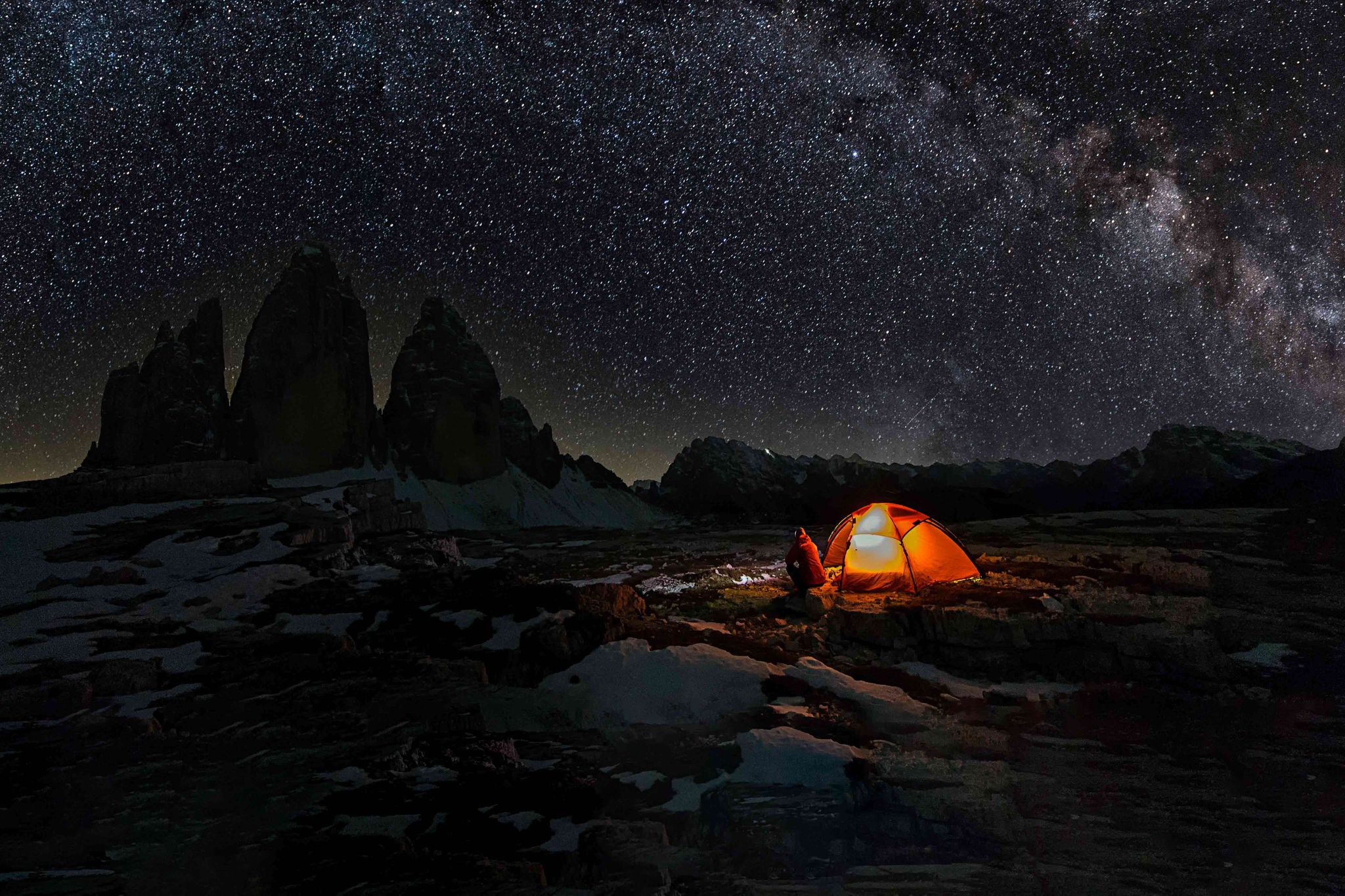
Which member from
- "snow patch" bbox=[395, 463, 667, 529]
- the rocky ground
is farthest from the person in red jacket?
"snow patch" bbox=[395, 463, 667, 529]

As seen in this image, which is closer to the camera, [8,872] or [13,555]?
[8,872]

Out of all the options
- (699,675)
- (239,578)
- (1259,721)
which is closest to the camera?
(1259,721)

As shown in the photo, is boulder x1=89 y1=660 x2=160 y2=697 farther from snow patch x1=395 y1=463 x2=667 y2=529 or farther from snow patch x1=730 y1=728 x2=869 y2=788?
snow patch x1=395 y1=463 x2=667 y2=529

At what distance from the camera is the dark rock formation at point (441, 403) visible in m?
130

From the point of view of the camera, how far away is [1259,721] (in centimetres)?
866

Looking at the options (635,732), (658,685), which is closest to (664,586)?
(658,685)

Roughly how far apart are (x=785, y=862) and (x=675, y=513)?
189m

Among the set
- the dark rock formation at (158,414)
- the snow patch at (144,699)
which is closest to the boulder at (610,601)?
the snow patch at (144,699)

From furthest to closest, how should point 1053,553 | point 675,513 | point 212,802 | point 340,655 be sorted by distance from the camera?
1. point 675,513
2. point 1053,553
3. point 340,655
4. point 212,802

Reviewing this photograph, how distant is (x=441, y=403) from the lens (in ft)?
435

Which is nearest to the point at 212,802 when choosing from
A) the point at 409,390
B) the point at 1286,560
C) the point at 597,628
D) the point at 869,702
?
the point at 597,628

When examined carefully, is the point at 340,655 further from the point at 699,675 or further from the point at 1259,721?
the point at 1259,721

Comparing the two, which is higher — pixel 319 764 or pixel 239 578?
pixel 239 578

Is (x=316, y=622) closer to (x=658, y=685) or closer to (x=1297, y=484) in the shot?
(x=658, y=685)
